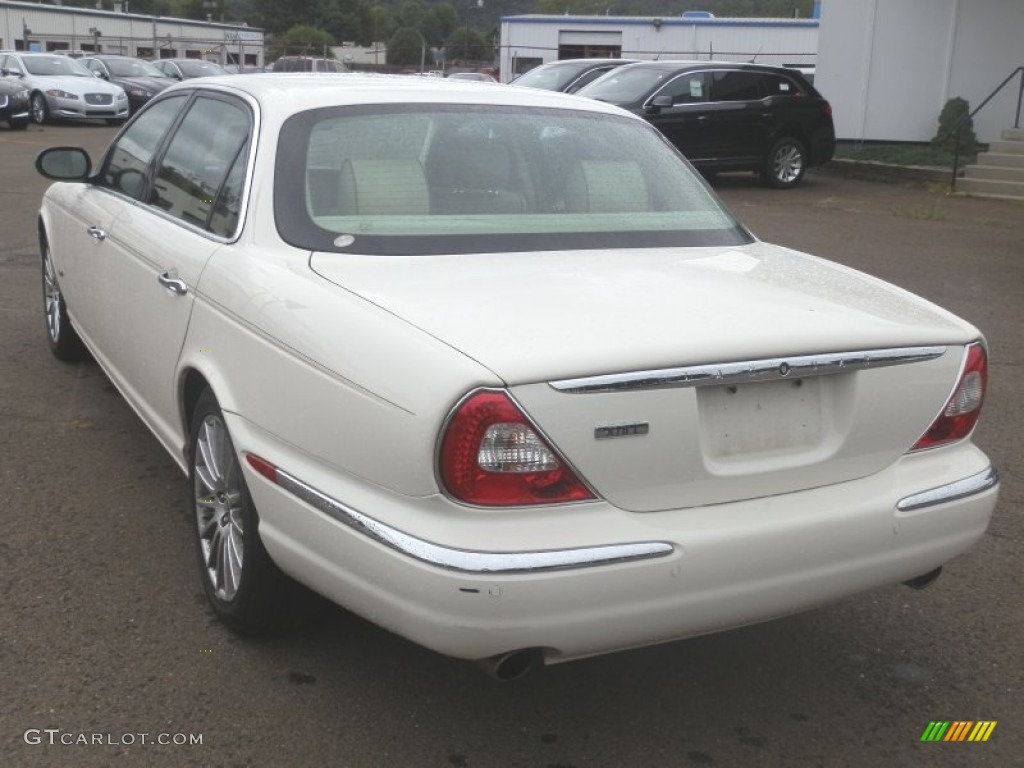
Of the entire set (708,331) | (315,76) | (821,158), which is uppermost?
(315,76)

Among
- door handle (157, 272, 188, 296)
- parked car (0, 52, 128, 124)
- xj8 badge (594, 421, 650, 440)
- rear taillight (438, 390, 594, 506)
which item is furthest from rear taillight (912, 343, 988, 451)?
parked car (0, 52, 128, 124)

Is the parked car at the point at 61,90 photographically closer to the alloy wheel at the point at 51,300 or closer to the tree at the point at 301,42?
the alloy wheel at the point at 51,300

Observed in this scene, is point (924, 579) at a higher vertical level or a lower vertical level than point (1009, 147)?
higher

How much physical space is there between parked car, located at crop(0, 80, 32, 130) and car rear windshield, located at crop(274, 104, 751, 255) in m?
21.9

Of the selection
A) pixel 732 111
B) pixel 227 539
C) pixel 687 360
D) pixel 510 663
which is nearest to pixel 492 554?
pixel 510 663

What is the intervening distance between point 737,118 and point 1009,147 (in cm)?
400

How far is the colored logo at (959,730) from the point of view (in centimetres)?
317

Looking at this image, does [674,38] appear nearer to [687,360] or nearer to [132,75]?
[132,75]

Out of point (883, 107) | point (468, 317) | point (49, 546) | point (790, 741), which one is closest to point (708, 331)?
point (468, 317)

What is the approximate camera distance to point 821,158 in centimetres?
1783

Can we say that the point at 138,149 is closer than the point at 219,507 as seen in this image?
No

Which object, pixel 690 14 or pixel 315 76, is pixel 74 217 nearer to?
pixel 315 76

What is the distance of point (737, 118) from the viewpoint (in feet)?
54.9

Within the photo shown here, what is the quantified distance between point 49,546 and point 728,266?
2475 millimetres
